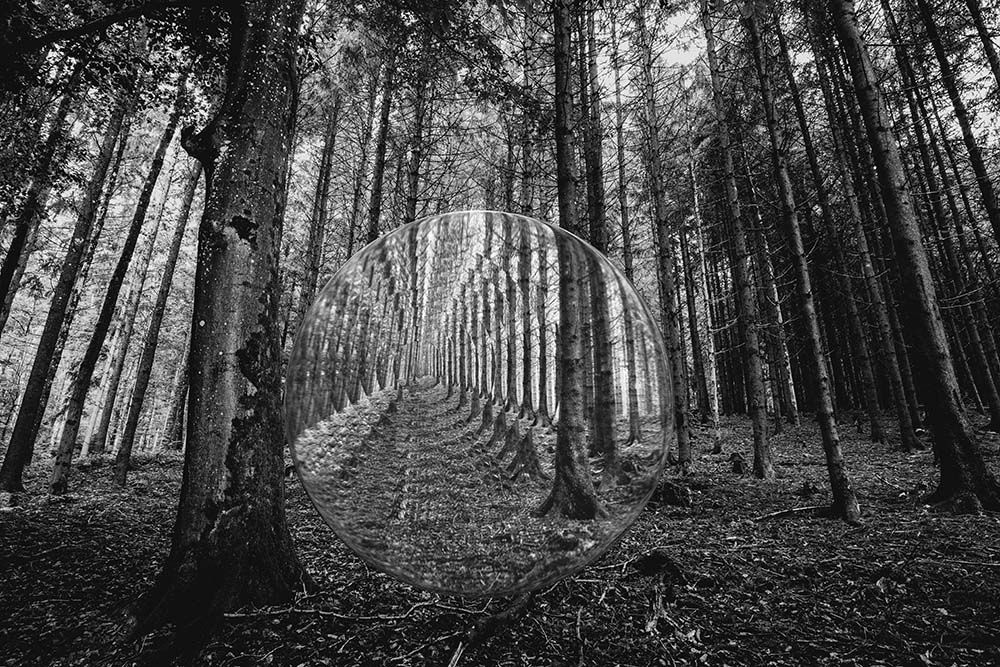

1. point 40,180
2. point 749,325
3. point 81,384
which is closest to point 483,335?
point 749,325

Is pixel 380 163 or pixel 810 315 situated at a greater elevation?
pixel 380 163

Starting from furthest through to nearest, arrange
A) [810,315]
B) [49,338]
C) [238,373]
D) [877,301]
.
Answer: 1. [877,301]
2. [49,338]
3. [810,315]
4. [238,373]

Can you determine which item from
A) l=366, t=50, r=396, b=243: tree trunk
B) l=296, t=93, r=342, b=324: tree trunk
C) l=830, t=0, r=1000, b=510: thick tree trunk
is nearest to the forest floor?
l=830, t=0, r=1000, b=510: thick tree trunk

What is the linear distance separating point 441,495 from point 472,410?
389 mm

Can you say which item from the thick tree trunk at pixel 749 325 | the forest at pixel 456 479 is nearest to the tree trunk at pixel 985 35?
the forest at pixel 456 479

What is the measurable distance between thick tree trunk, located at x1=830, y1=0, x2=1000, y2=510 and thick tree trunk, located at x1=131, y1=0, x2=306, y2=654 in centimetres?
684

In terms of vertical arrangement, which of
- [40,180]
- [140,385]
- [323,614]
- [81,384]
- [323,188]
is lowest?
[323,614]

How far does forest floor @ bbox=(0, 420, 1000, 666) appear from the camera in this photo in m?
2.33

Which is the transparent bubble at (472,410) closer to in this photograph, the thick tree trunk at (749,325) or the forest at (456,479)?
the forest at (456,479)

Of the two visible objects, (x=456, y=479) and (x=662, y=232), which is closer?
(x=456, y=479)

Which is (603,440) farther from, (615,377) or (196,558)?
(196,558)

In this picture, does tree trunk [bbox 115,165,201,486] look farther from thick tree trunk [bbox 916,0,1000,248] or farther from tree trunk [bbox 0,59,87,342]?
thick tree trunk [bbox 916,0,1000,248]

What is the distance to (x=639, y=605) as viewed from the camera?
9.38 feet

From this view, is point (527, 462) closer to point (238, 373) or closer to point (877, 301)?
point (238, 373)
